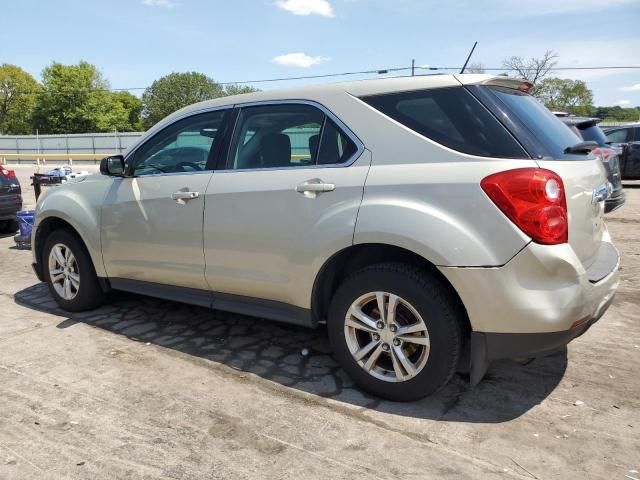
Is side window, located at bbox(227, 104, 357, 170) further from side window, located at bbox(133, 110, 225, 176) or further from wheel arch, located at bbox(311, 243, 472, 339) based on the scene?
wheel arch, located at bbox(311, 243, 472, 339)

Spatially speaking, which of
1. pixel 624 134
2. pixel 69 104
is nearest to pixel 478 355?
pixel 624 134

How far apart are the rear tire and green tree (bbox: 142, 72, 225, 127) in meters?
90.0

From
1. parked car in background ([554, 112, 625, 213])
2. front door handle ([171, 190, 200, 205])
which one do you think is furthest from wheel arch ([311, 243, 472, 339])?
parked car in background ([554, 112, 625, 213])

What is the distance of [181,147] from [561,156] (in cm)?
274

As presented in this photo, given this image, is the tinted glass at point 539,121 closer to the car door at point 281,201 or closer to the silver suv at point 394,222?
the silver suv at point 394,222

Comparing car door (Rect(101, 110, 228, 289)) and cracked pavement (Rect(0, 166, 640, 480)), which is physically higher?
car door (Rect(101, 110, 228, 289))

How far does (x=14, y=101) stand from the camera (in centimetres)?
8331

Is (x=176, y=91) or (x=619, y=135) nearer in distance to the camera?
(x=619, y=135)

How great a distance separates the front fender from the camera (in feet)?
14.5

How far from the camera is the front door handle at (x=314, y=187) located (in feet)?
10.2

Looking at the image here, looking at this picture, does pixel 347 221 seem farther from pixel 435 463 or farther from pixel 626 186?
pixel 626 186

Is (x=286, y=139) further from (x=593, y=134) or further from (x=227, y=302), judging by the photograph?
(x=593, y=134)

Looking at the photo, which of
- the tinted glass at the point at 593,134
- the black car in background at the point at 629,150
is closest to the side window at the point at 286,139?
the tinted glass at the point at 593,134

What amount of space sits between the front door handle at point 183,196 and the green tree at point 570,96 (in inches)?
2150
